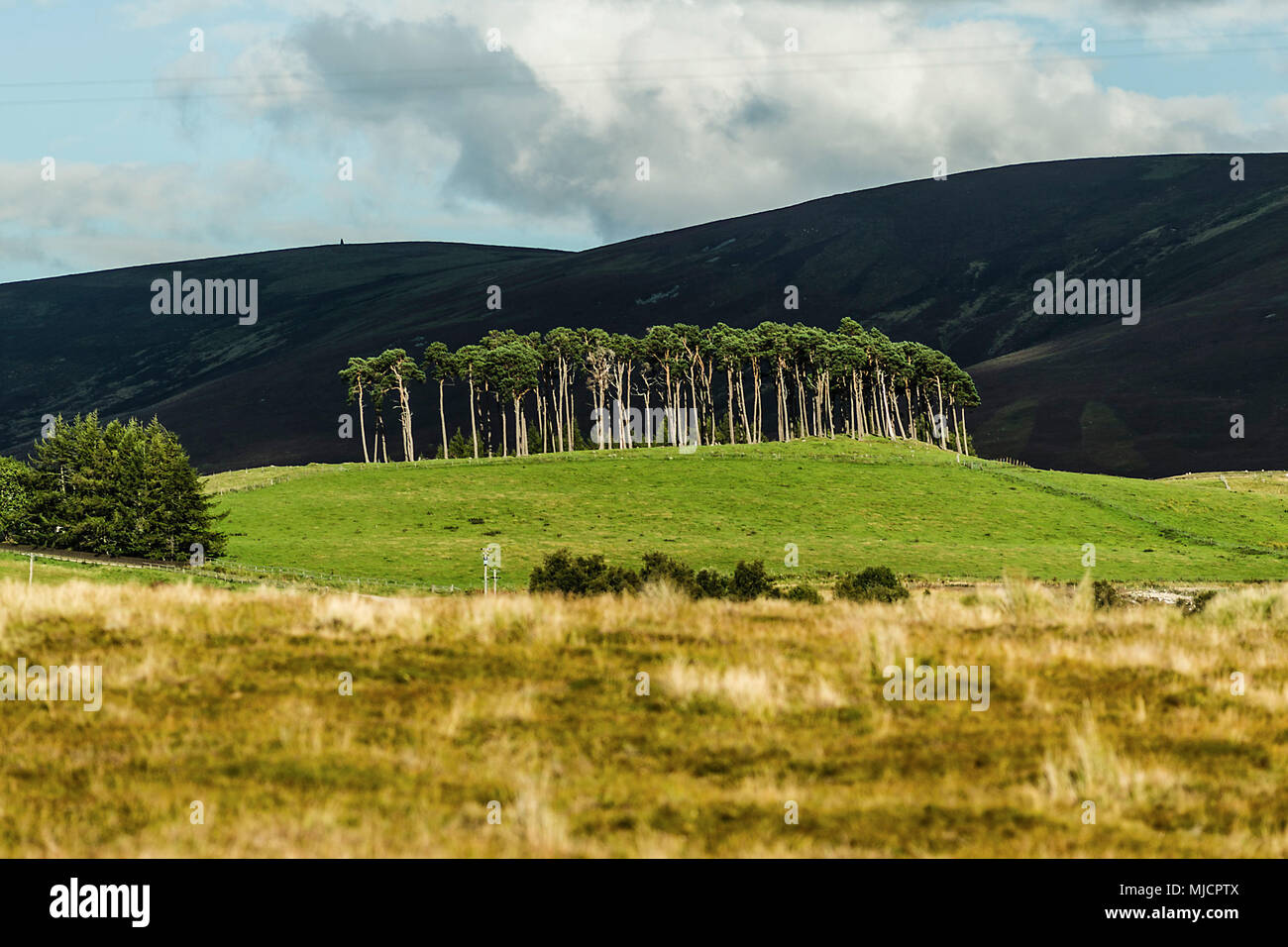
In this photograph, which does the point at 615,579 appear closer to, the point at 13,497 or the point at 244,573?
the point at 244,573

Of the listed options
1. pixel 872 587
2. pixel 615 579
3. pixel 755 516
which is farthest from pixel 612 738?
pixel 755 516

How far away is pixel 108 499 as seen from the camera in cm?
8888

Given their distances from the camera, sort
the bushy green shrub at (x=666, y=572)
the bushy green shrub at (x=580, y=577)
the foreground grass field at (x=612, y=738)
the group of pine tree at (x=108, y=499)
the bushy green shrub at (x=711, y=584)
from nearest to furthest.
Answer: the foreground grass field at (x=612, y=738) → the bushy green shrub at (x=666, y=572) → the bushy green shrub at (x=580, y=577) → the bushy green shrub at (x=711, y=584) → the group of pine tree at (x=108, y=499)

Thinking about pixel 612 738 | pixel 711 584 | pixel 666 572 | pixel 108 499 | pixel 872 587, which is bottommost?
pixel 872 587

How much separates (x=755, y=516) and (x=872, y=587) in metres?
53.1

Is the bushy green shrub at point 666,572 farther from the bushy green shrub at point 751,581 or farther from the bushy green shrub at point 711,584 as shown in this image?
the bushy green shrub at point 751,581

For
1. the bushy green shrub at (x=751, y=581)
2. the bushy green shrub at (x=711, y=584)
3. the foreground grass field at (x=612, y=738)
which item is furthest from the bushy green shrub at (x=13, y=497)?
the foreground grass field at (x=612, y=738)

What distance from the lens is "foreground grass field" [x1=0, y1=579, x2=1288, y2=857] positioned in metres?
10.1

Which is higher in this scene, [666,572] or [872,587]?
[666,572]

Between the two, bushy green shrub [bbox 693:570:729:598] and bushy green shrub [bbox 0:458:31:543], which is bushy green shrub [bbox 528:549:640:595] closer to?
bushy green shrub [bbox 693:570:729:598]

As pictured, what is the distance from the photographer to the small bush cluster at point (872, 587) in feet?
183

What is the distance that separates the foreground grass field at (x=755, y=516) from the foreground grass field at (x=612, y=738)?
64045mm

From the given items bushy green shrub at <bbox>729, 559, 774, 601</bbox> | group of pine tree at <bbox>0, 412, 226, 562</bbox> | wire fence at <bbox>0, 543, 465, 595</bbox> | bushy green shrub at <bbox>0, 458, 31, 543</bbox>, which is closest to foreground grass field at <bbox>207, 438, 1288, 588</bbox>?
wire fence at <bbox>0, 543, 465, 595</bbox>
